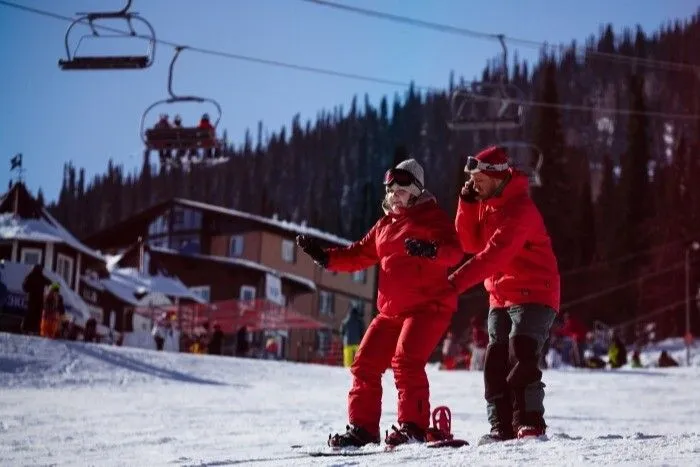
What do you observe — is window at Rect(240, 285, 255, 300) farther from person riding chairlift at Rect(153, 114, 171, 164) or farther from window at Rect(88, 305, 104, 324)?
person riding chairlift at Rect(153, 114, 171, 164)

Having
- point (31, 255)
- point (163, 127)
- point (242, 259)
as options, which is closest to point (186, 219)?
point (242, 259)

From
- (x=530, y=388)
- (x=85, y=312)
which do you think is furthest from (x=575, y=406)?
(x=85, y=312)

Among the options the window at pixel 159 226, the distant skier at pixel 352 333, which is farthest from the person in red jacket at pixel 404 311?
the window at pixel 159 226

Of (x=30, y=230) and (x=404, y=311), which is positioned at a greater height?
(x=30, y=230)

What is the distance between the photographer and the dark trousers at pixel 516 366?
5.03m

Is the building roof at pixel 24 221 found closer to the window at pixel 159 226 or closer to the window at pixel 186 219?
the window at pixel 186 219

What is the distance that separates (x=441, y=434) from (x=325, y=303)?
5344 cm

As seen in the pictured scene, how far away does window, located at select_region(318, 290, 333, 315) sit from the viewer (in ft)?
190

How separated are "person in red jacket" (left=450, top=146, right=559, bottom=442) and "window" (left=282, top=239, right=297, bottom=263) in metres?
49.8

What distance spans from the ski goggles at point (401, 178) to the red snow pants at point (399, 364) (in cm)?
72

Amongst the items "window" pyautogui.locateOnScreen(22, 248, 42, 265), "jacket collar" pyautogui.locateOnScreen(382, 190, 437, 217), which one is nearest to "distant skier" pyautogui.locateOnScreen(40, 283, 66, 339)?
"jacket collar" pyautogui.locateOnScreen(382, 190, 437, 217)

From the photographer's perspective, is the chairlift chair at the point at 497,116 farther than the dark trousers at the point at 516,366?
Yes

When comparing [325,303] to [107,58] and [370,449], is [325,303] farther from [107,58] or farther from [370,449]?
[370,449]

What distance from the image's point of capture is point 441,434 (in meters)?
5.08
